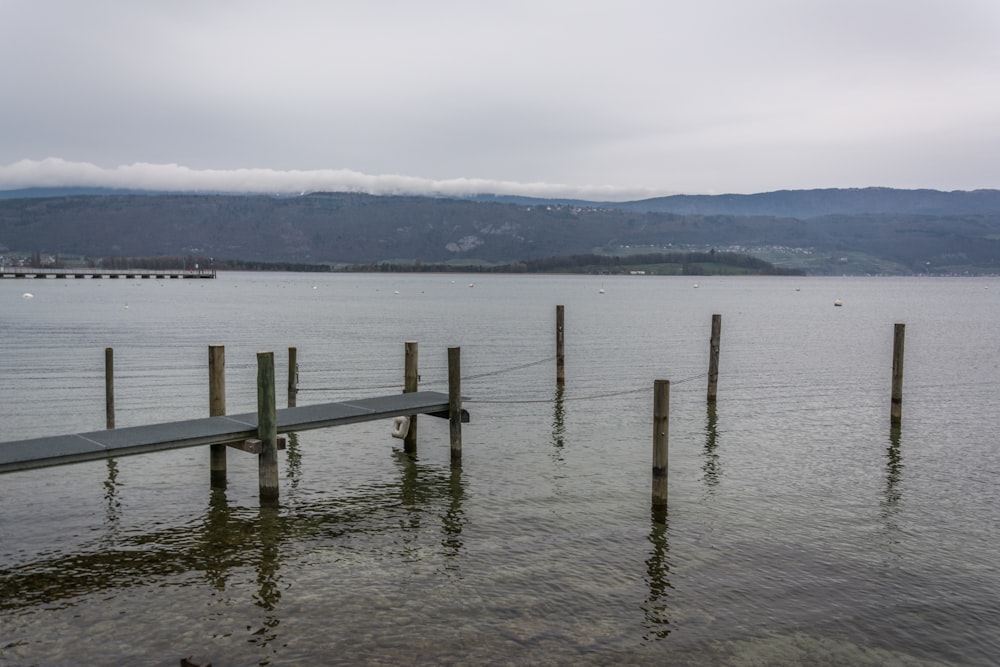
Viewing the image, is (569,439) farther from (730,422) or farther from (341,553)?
(341,553)

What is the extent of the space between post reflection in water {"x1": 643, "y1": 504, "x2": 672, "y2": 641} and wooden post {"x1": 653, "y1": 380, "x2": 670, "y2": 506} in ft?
0.98

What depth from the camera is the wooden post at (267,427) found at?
49.0 ft

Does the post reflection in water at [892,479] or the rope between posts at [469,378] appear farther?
the rope between posts at [469,378]

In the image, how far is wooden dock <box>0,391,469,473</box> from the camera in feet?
43.7

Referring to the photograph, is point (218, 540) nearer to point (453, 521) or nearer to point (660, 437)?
point (453, 521)

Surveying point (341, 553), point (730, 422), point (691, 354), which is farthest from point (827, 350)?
point (341, 553)

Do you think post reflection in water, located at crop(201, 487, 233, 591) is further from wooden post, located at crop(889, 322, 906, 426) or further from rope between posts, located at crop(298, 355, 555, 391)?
wooden post, located at crop(889, 322, 906, 426)

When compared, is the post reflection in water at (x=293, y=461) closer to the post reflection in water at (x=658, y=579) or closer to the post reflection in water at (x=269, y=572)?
the post reflection in water at (x=269, y=572)

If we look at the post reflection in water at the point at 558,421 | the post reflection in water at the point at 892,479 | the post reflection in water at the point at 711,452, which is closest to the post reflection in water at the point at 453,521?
the post reflection in water at the point at 558,421

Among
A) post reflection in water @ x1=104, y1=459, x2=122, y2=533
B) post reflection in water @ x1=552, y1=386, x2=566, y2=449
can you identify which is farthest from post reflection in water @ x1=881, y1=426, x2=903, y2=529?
post reflection in water @ x1=104, y1=459, x2=122, y2=533

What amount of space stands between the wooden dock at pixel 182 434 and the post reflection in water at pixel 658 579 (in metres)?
6.09

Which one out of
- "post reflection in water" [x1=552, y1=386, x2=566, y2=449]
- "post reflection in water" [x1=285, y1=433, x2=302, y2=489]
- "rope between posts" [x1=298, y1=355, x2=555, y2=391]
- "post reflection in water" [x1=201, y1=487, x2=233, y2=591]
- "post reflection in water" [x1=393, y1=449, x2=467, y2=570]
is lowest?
"rope between posts" [x1=298, y1=355, x2=555, y2=391]

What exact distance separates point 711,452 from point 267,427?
11.4m

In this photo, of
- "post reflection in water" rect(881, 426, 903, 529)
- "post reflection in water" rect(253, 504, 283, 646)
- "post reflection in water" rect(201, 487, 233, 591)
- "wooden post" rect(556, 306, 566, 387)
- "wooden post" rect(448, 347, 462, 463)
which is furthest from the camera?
"wooden post" rect(556, 306, 566, 387)
